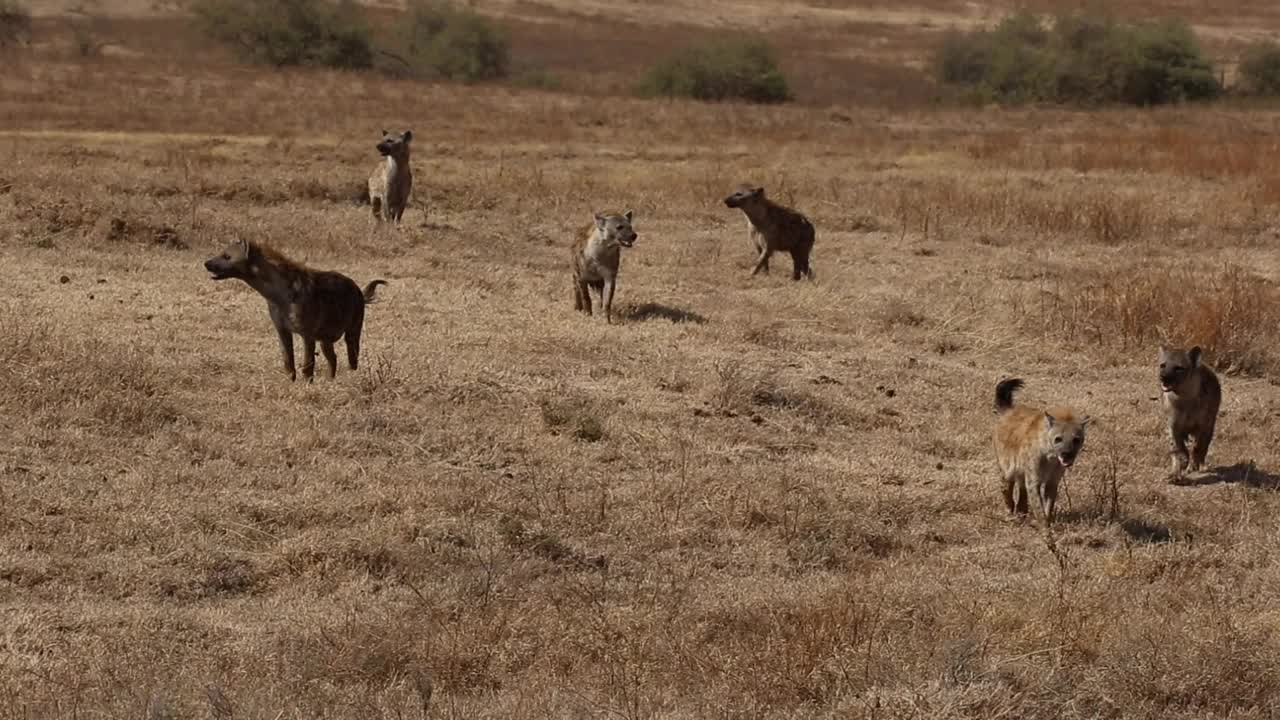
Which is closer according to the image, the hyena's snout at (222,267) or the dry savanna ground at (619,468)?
the dry savanna ground at (619,468)

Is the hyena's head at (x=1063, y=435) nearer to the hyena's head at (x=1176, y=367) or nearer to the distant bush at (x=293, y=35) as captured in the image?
the hyena's head at (x=1176, y=367)

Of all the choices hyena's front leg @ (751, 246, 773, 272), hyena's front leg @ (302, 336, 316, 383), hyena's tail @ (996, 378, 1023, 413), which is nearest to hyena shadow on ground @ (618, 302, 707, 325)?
hyena's front leg @ (751, 246, 773, 272)

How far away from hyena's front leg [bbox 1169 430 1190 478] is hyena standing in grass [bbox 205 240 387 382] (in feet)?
18.4

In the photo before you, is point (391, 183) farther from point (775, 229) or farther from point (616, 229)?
point (616, 229)

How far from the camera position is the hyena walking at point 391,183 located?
18719 millimetres

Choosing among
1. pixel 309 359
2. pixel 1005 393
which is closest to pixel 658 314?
pixel 309 359

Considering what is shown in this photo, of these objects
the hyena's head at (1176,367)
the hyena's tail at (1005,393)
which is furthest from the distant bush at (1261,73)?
the hyena's tail at (1005,393)

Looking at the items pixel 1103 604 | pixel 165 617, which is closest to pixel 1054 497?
pixel 1103 604

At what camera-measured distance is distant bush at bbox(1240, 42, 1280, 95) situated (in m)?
49.0

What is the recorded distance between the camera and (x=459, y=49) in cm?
4928

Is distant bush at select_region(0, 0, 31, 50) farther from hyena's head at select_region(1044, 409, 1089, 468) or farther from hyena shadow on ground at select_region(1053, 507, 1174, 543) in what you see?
hyena's head at select_region(1044, 409, 1089, 468)

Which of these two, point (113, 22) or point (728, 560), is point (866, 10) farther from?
point (728, 560)

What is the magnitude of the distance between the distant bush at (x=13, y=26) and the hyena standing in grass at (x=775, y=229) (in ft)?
107

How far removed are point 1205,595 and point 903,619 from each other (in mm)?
1869
